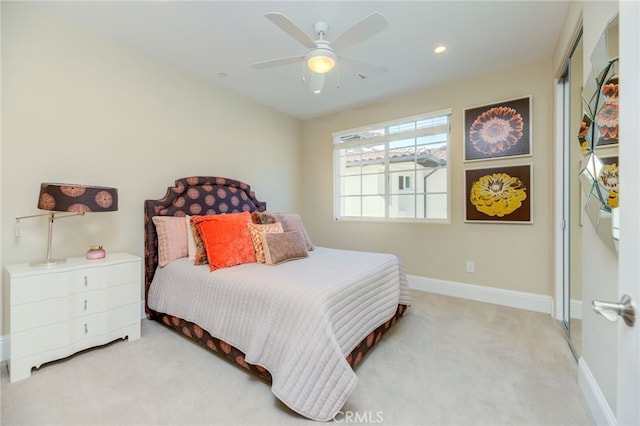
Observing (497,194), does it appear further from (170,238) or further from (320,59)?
(170,238)

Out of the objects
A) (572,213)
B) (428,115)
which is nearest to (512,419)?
(572,213)

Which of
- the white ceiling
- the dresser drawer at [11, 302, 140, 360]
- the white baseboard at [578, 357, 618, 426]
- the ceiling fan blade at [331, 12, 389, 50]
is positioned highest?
the white ceiling

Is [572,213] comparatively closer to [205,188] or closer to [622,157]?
[622,157]

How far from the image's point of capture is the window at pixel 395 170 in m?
3.54

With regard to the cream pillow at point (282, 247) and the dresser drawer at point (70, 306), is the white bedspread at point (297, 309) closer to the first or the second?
the cream pillow at point (282, 247)

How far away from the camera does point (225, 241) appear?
2387mm

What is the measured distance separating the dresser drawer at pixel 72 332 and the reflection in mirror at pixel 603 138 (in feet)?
10.4

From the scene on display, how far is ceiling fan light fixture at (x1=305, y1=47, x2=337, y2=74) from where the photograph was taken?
1972mm

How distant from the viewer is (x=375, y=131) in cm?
Result: 406

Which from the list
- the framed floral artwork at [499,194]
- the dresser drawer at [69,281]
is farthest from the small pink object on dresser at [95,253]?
the framed floral artwork at [499,194]

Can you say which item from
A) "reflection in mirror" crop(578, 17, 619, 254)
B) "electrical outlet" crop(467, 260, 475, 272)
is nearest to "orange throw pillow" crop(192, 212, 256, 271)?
"reflection in mirror" crop(578, 17, 619, 254)

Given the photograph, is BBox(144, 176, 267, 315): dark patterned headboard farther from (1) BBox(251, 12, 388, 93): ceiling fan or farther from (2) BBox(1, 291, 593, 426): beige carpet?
(1) BBox(251, 12, 388, 93): ceiling fan

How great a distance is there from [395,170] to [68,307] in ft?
12.2

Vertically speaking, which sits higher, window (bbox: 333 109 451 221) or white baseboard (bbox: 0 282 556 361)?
window (bbox: 333 109 451 221)
